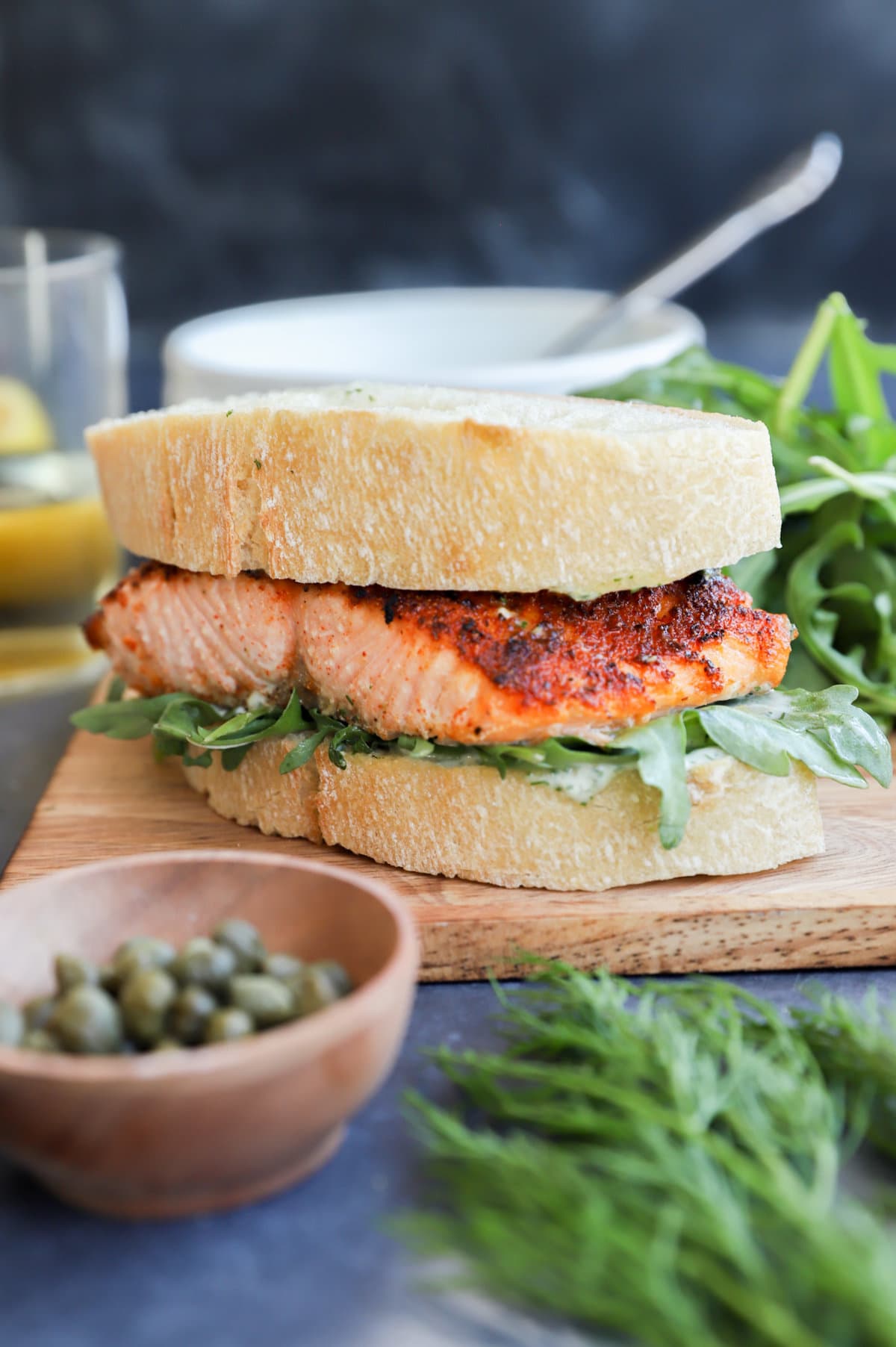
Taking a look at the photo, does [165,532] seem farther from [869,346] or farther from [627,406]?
[869,346]

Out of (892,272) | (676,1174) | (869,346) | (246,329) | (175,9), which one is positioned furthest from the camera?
(892,272)

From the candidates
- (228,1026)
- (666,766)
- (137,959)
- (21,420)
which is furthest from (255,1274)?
(21,420)

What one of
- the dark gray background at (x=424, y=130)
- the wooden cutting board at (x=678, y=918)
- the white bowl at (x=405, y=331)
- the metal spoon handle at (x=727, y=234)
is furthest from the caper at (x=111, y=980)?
the dark gray background at (x=424, y=130)

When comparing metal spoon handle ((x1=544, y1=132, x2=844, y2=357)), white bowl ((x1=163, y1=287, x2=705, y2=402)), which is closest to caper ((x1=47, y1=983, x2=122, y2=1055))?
white bowl ((x1=163, y1=287, x2=705, y2=402))

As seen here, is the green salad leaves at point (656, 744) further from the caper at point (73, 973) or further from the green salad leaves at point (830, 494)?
the caper at point (73, 973)

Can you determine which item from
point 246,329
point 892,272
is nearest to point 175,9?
point 246,329

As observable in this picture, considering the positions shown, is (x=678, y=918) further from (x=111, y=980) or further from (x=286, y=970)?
(x=111, y=980)

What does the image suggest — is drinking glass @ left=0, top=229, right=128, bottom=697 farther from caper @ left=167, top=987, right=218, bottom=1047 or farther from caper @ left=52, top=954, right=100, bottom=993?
caper @ left=167, top=987, right=218, bottom=1047
